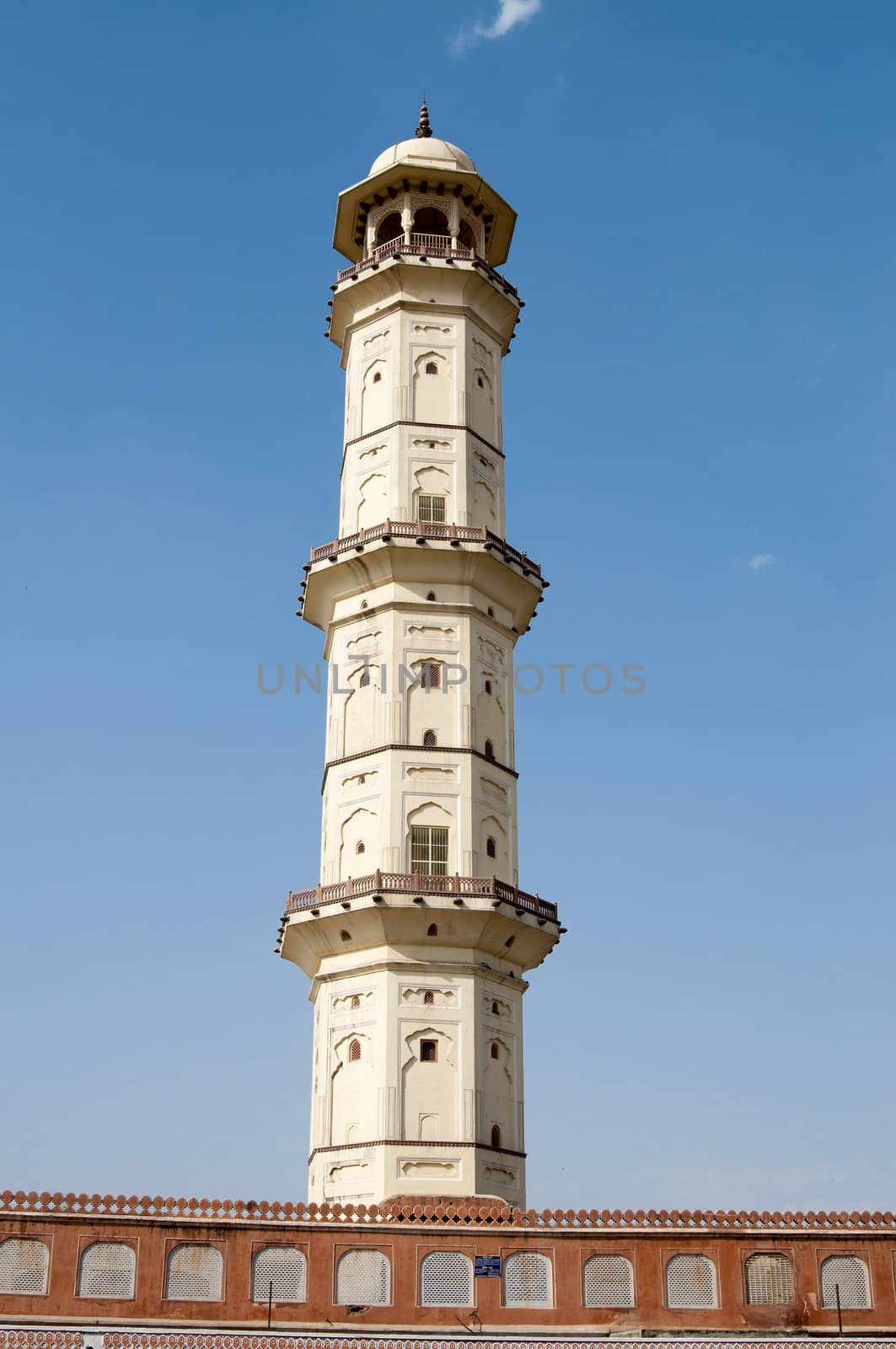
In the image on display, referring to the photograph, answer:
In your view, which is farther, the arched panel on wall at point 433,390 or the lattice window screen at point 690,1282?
the arched panel on wall at point 433,390

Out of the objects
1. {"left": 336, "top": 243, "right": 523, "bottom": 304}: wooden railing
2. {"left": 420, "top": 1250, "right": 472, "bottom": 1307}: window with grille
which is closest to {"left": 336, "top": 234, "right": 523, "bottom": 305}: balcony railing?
{"left": 336, "top": 243, "right": 523, "bottom": 304}: wooden railing

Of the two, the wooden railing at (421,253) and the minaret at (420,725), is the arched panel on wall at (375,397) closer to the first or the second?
the minaret at (420,725)

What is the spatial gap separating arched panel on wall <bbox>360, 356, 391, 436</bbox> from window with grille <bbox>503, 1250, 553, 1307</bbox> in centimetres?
2213

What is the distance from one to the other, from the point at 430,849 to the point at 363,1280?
38.2 feet

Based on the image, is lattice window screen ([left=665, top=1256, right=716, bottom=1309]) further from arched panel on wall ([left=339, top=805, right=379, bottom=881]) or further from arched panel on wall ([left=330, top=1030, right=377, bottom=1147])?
arched panel on wall ([left=339, top=805, right=379, bottom=881])

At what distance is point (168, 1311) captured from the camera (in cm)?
2650

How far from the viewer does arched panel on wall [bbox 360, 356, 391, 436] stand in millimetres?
42188

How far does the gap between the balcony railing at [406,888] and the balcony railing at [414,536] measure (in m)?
8.36

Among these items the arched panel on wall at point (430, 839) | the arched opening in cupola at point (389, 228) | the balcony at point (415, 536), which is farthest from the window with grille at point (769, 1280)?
the arched opening in cupola at point (389, 228)

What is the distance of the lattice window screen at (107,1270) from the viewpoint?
26.5m

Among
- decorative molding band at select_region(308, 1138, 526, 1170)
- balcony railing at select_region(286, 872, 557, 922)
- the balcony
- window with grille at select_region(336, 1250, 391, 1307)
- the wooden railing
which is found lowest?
window with grille at select_region(336, 1250, 391, 1307)

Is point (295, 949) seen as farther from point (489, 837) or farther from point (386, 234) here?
point (386, 234)

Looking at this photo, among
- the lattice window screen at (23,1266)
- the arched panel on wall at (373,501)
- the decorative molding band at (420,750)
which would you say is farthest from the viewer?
the arched panel on wall at (373,501)

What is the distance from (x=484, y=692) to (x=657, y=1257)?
50.4ft
